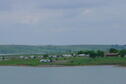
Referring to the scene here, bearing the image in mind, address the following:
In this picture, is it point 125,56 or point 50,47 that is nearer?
point 125,56

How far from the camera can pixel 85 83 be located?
96.7 ft

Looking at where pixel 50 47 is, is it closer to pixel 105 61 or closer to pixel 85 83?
pixel 105 61

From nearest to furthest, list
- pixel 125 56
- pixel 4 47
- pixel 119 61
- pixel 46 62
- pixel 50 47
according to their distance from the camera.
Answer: pixel 119 61 → pixel 46 62 → pixel 125 56 → pixel 4 47 → pixel 50 47

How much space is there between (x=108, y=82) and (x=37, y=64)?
25.9 m

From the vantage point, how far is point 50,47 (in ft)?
505

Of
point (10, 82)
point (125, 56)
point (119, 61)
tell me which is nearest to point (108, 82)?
point (10, 82)

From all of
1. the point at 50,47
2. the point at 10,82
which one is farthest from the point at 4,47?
the point at 10,82

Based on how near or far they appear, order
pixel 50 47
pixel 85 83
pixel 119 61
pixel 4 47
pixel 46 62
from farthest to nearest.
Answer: pixel 50 47, pixel 4 47, pixel 46 62, pixel 119 61, pixel 85 83

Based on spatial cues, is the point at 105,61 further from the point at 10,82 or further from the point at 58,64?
the point at 10,82

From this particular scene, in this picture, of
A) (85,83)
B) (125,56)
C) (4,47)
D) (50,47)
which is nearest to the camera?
(85,83)

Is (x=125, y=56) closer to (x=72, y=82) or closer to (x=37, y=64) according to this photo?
(x=37, y=64)

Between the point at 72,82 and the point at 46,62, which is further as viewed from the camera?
the point at 46,62

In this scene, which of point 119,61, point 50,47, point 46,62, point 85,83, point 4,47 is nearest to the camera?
point 85,83

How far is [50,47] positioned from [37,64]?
9913cm
